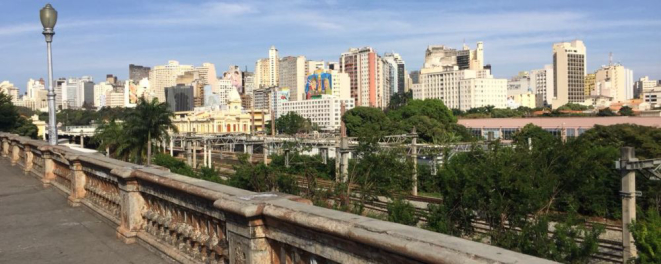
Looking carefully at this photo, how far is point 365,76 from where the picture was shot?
16688 centimetres

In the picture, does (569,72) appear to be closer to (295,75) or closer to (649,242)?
(295,75)

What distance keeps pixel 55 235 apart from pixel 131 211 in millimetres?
1231

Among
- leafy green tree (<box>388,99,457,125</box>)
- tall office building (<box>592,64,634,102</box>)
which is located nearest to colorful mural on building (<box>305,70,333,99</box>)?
leafy green tree (<box>388,99,457,125</box>)

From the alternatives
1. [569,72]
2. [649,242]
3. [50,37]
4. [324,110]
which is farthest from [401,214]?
[569,72]

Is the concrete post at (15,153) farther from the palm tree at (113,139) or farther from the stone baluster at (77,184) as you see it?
the palm tree at (113,139)

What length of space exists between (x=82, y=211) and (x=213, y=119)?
277 ft

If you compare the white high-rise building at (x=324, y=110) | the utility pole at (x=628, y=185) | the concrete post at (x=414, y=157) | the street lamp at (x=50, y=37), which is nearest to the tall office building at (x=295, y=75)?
the white high-rise building at (x=324, y=110)

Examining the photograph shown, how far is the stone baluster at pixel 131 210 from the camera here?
222 inches

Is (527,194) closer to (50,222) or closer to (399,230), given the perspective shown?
(50,222)

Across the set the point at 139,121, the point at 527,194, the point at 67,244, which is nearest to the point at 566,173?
the point at 527,194

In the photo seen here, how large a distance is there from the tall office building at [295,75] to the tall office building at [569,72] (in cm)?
8264

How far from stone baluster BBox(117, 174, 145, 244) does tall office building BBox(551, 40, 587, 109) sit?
7313 inches

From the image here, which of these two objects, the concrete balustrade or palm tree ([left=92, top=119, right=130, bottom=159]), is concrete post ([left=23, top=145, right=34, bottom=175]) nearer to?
the concrete balustrade

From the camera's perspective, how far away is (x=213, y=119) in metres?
90.4
